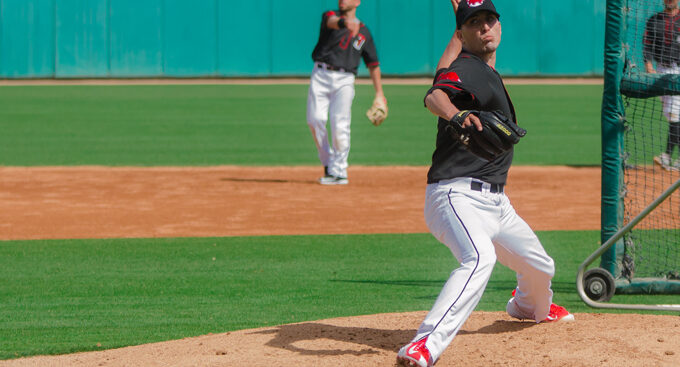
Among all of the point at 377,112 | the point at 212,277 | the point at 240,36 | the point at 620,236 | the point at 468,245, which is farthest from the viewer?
the point at 240,36

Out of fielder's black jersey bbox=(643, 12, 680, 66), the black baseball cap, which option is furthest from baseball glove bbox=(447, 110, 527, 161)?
fielder's black jersey bbox=(643, 12, 680, 66)

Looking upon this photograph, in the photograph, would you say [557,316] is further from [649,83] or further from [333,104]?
[333,104]

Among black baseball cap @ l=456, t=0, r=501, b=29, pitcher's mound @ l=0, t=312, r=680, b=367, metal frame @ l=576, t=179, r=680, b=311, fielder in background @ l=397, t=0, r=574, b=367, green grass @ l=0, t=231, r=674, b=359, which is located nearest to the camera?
fielder in background @ l=397, t=0, r=574, b=367

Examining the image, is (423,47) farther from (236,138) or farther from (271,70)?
A: (236,138)

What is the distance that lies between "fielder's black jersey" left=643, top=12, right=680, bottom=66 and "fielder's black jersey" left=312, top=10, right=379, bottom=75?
498 cm

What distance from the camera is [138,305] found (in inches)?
272

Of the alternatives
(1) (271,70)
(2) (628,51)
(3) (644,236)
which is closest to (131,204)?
(3) (644,236)

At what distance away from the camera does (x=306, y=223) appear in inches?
404

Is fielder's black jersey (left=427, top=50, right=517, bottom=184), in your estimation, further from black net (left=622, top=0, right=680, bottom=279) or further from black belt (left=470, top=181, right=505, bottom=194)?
black net (left=622, top=0, right=680, bottom=279)

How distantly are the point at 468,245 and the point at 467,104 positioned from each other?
2.22ft

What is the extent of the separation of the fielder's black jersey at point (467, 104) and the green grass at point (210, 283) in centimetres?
197

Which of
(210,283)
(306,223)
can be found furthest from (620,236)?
(306,223)

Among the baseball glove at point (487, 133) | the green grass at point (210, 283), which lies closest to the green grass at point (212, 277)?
the green grass at point (210, 283)

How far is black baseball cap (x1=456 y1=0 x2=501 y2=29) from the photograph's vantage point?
4820 mm
